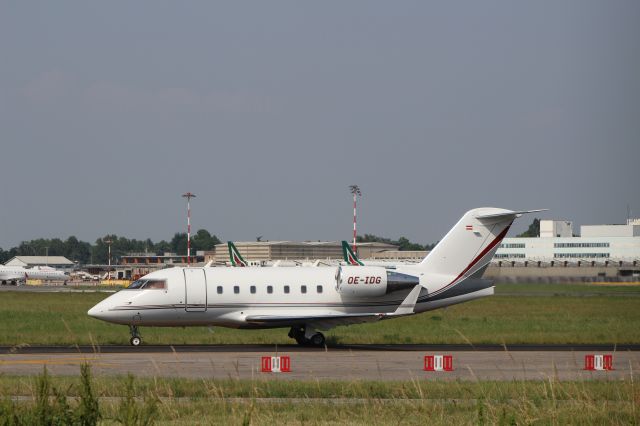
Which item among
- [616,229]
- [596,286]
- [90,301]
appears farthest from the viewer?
[616,229]

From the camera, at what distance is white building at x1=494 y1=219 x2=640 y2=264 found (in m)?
135

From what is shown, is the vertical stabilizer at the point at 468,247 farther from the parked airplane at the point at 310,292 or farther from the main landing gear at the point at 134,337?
the main landing gear at the point at 134,337

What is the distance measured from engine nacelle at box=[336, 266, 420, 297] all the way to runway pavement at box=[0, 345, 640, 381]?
208 cm

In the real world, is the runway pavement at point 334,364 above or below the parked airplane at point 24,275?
below

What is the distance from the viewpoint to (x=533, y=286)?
195 feet

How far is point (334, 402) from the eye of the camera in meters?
19.4

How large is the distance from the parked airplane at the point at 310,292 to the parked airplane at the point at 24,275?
10448cm

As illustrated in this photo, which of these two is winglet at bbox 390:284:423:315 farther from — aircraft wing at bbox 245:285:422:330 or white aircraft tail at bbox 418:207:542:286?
white aircraft tail at bbox 418:207:542:286

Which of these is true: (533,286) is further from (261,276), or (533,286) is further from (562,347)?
(261,276)

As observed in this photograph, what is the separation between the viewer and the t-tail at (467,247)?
3553cm

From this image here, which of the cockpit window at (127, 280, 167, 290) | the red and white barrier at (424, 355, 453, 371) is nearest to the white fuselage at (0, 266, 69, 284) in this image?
the cockpit window at (127, 280, 167, 290)

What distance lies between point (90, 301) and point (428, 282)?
3622cm

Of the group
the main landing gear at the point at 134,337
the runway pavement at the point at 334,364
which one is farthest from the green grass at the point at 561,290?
the main landing gear at the point at 134,337

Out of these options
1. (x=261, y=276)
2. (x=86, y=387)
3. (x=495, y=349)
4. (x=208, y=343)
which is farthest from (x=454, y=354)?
(x=86, y=387)
